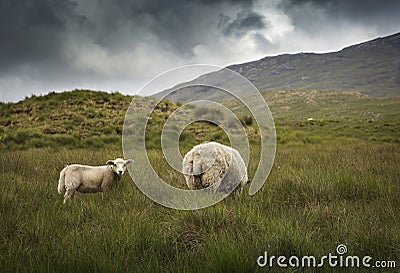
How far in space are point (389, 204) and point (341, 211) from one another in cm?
86

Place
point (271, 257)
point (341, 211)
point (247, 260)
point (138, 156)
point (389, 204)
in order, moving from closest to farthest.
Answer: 1. point (247, 260)
2. point (271, 257)
3. point (341, 211)
4. point (389, 204)
5. point (138, 156)

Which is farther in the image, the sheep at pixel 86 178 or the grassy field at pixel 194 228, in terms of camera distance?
the sheep at pixel 86 178

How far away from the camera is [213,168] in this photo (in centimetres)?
476

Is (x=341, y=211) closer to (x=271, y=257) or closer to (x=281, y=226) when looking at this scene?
(x=281, y=226)

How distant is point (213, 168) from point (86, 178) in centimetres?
232

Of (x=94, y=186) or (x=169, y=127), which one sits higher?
(x=169, y=127)

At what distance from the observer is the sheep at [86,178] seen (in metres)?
5.12

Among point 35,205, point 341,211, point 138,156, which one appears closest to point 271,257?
point 341,211

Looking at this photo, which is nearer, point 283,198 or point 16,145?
point 283,198

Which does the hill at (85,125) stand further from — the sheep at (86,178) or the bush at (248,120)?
the sheep at (86,178)

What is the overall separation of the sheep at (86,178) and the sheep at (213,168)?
1.34 m

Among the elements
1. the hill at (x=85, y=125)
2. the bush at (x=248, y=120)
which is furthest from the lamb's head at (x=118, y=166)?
the bush at (x=248, y=120)

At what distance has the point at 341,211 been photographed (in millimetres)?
4055

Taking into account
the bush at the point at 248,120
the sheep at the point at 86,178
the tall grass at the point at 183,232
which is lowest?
the tall grass at the point at 183,232
